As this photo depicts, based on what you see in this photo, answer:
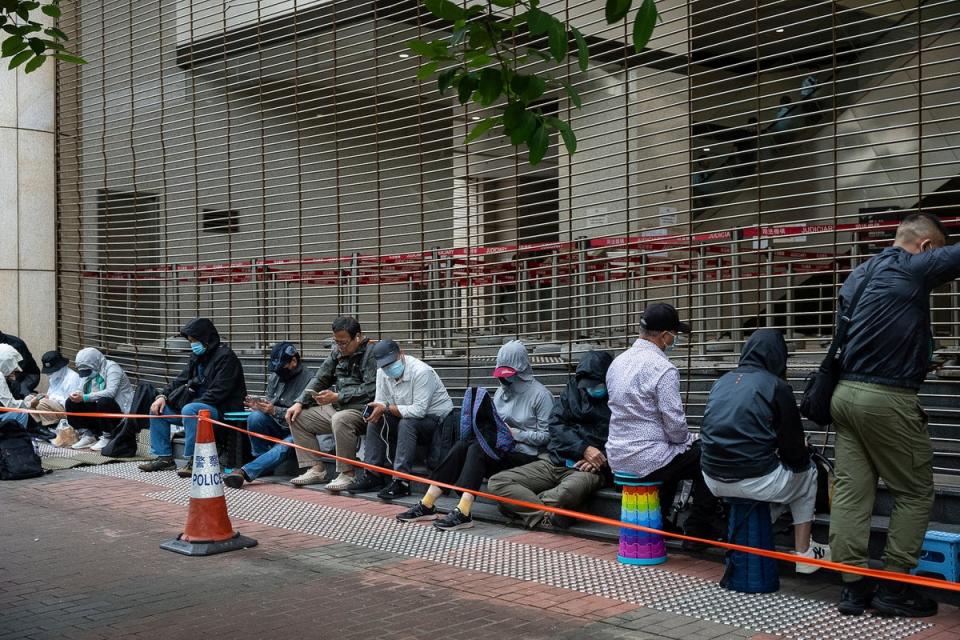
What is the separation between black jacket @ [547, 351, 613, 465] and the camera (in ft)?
24.5

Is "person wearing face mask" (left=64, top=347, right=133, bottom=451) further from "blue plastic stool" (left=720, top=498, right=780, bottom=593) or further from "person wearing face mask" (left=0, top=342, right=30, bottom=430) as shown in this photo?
"blue plastic stool" (left=720, top=498, right=780, bottom=593)

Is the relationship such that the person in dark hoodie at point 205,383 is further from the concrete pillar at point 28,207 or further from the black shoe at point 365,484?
the concrete pillar at point 28,207

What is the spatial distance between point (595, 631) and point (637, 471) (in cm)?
153

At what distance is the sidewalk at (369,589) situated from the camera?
17.4 feet

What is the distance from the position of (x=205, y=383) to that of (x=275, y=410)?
0.88 m

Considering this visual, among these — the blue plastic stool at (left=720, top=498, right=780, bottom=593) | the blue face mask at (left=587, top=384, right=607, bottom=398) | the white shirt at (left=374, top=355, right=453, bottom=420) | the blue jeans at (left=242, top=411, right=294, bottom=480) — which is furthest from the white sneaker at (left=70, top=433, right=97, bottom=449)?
the blue plastic stool at (left=720, top=498, right=780, bottom=593)

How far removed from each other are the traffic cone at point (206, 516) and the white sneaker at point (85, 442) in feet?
18.6

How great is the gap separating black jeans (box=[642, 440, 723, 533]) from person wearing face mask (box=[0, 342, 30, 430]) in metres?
7.23

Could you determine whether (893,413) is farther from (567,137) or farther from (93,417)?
(93,417)

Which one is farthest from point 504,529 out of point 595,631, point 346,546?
point 595,631

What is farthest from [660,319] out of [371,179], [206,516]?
[371,179]

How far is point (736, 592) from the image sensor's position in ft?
19.3

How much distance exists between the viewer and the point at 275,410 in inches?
395

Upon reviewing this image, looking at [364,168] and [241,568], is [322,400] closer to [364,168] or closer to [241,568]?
[241,568]
